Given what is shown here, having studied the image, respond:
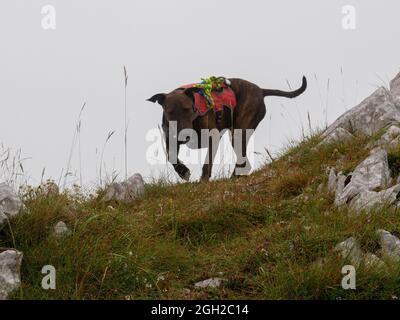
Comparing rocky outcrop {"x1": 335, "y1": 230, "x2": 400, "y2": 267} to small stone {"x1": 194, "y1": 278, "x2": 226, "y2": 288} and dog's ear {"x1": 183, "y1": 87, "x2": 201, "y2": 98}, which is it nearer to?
small stone {"x1": 194, "y1": 278, "x2": 226, "y2": 288}

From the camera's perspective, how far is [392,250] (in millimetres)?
5629

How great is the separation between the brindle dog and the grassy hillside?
142 inches

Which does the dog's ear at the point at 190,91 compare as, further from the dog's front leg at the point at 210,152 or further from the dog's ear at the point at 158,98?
the dog's front leg at the point at 210,152

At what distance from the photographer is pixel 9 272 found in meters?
5.07

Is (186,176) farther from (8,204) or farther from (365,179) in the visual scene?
(8,204)

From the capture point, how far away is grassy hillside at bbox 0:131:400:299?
5.06 metres

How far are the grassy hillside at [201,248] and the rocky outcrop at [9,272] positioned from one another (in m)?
0.08

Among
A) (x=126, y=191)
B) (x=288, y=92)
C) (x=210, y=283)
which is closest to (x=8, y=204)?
(x=210, y=283)

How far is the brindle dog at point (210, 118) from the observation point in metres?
11.4

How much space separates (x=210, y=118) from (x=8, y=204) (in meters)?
6.30

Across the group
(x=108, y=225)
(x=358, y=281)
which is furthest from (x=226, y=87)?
(x=358, y=281)
